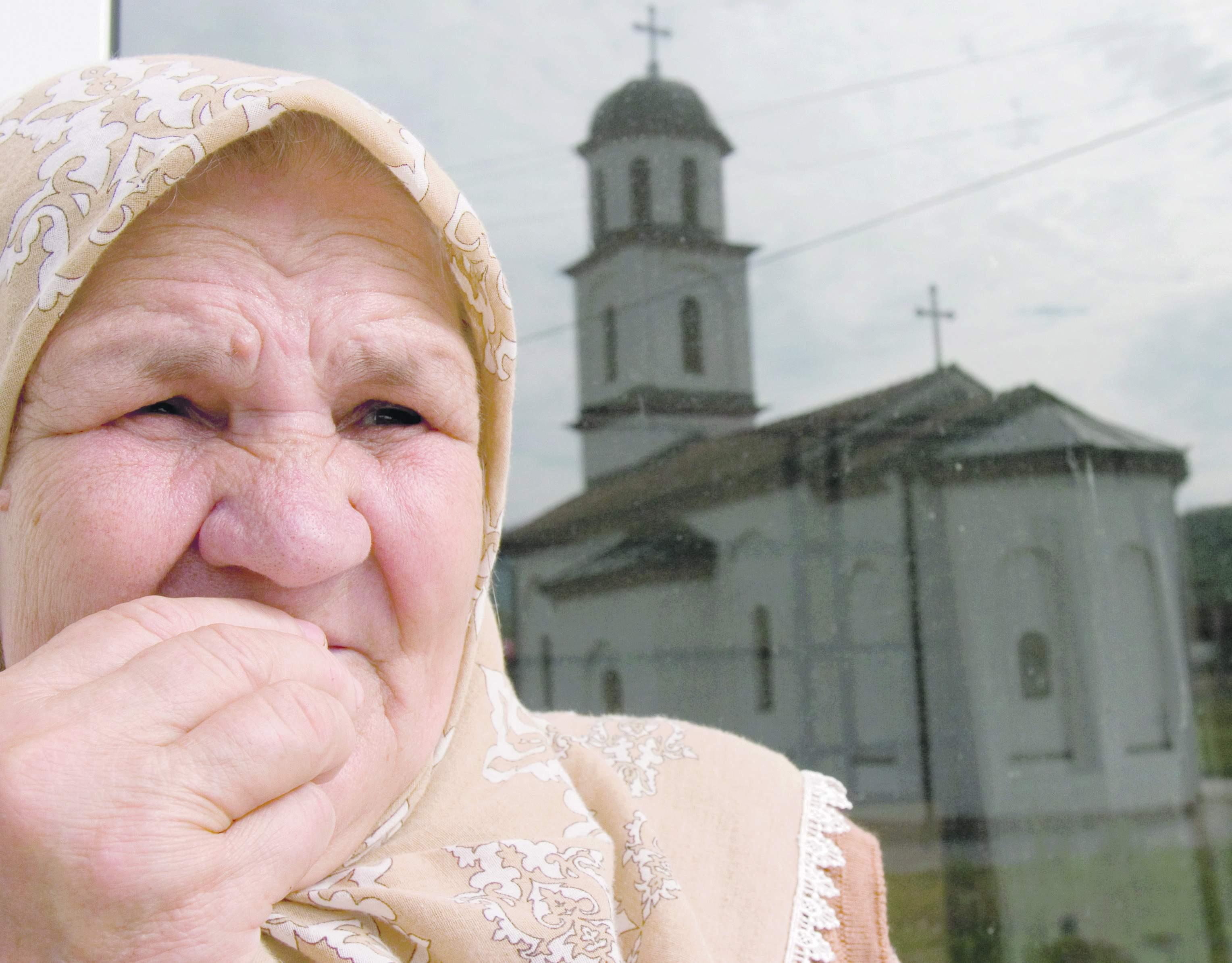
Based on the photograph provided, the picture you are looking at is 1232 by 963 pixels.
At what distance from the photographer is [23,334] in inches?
32.1

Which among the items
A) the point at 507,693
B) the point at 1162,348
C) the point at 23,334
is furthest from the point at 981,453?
the point at 23,334

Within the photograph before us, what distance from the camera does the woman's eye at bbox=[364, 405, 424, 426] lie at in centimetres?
94

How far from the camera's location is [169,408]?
842 mm

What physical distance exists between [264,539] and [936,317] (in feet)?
8.67

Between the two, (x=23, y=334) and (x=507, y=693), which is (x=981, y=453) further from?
(x=23, y=334)

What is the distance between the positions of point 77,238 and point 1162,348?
3.43m

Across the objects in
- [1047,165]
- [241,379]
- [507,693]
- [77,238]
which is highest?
[1047,165]

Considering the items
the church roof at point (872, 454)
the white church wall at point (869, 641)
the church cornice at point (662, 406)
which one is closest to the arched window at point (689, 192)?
the church cornice at point (662, 406)

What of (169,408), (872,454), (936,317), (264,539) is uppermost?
(936,317)

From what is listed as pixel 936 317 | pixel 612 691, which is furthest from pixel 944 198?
pixel 612 691

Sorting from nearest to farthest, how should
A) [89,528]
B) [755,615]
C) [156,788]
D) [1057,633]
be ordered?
[156,788] → [89,528] → [755,615] → [1057,633]

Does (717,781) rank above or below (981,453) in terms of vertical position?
below

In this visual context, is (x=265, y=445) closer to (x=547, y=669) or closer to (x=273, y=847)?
(x=273, y=847)

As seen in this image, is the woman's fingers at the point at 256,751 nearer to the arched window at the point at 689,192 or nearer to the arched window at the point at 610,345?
the arched window at the point at 610,345
